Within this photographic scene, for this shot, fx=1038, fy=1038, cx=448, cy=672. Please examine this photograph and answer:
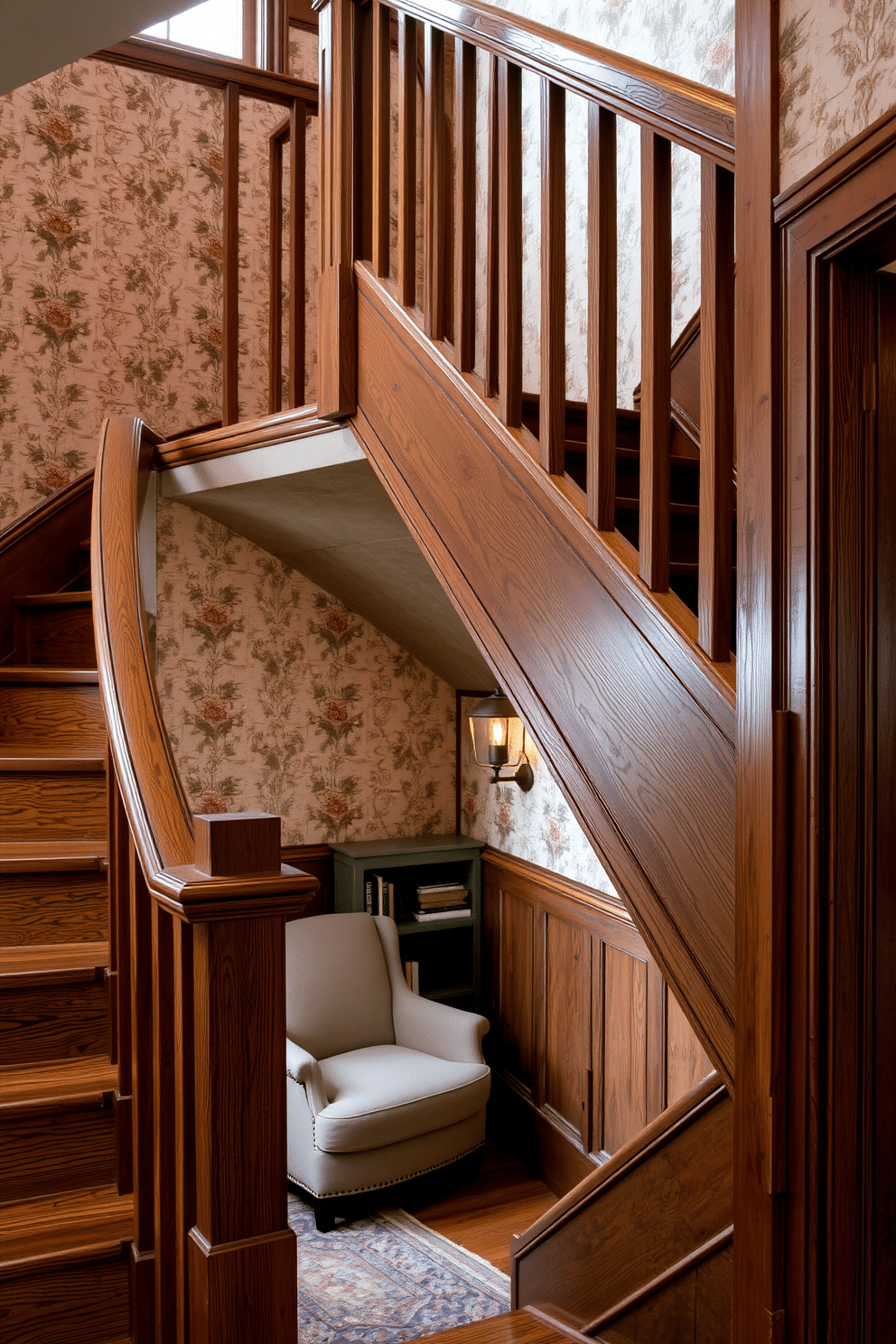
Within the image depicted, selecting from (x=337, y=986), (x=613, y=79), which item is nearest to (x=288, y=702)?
(x=337, y=986)

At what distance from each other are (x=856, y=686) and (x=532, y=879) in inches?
123

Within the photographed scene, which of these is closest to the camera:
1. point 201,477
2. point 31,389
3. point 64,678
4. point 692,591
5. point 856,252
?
point 856,252

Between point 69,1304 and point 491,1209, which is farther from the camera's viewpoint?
point 491,1209

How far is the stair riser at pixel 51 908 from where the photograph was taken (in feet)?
7.26

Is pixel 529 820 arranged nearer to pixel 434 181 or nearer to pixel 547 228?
pixel 434 181

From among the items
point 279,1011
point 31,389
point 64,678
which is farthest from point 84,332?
point 279,1011

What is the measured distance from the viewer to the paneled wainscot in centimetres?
340

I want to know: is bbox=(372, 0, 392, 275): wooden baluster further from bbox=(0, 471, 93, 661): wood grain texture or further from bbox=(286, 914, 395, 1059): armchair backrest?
bbox=(286, 914, 395, 1059): armchair backrest

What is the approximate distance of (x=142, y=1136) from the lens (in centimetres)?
151

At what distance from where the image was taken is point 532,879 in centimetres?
414

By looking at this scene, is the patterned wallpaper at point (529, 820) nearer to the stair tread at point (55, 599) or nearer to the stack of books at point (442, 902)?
the stack of books at point (442, 902)

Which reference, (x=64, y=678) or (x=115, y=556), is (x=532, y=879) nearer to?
(x=64, y=678)

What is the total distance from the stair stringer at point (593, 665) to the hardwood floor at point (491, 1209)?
2436 millimetres

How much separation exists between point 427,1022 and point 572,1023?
0.59m
